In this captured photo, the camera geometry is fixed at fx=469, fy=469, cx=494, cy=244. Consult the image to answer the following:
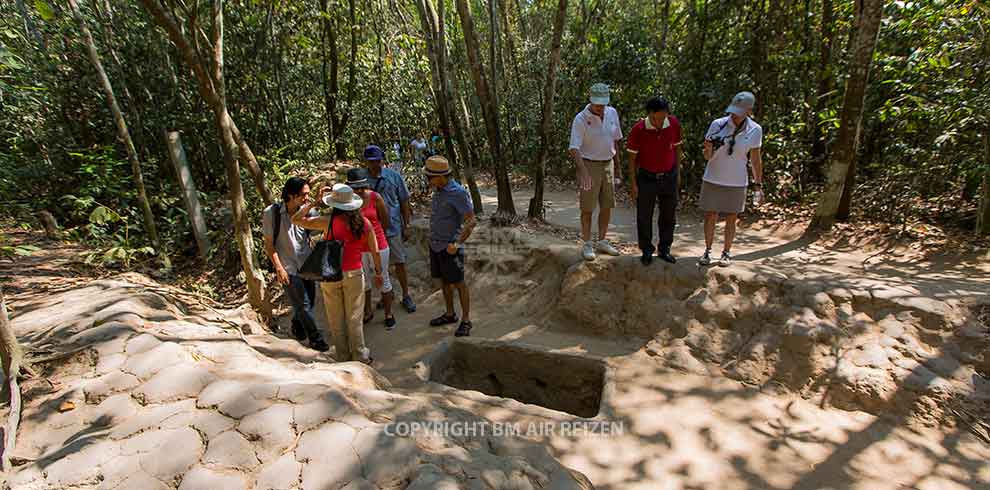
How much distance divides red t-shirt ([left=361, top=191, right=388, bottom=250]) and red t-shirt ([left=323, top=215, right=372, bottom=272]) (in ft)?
2.21

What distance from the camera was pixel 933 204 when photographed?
20.3 feet

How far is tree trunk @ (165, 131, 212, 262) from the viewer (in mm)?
5934

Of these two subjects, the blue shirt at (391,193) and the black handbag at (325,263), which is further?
the blue shirt at (391,193)

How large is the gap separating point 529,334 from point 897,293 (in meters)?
3.21

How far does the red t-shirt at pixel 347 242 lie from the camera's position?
3.83 m

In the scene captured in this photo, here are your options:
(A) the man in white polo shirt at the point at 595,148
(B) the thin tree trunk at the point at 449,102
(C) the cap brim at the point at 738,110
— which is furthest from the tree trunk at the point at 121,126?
(C) the cap brim at the point at 738,110

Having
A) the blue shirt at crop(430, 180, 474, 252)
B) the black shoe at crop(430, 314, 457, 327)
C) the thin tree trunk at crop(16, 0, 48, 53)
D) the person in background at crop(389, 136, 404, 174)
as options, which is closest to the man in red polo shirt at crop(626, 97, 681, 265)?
the blue shirt at crop(430, 180, 474, 252)

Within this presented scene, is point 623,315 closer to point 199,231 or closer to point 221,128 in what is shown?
point 221,128

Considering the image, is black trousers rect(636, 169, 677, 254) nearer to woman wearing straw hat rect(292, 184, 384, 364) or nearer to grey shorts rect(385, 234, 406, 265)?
woman wearing straw hat rect(292, 184, 384, 364)

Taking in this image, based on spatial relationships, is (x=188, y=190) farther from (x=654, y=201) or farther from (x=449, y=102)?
(x=654, y=201)


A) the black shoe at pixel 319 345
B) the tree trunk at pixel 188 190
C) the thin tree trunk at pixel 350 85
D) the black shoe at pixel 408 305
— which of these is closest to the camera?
the black shoe at pixel 319 345

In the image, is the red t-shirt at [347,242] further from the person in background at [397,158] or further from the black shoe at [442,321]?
the person in background at [397,158]

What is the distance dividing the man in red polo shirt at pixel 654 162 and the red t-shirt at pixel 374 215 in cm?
252

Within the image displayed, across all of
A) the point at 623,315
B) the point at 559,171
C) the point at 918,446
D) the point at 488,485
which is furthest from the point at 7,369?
the point at 559,171
